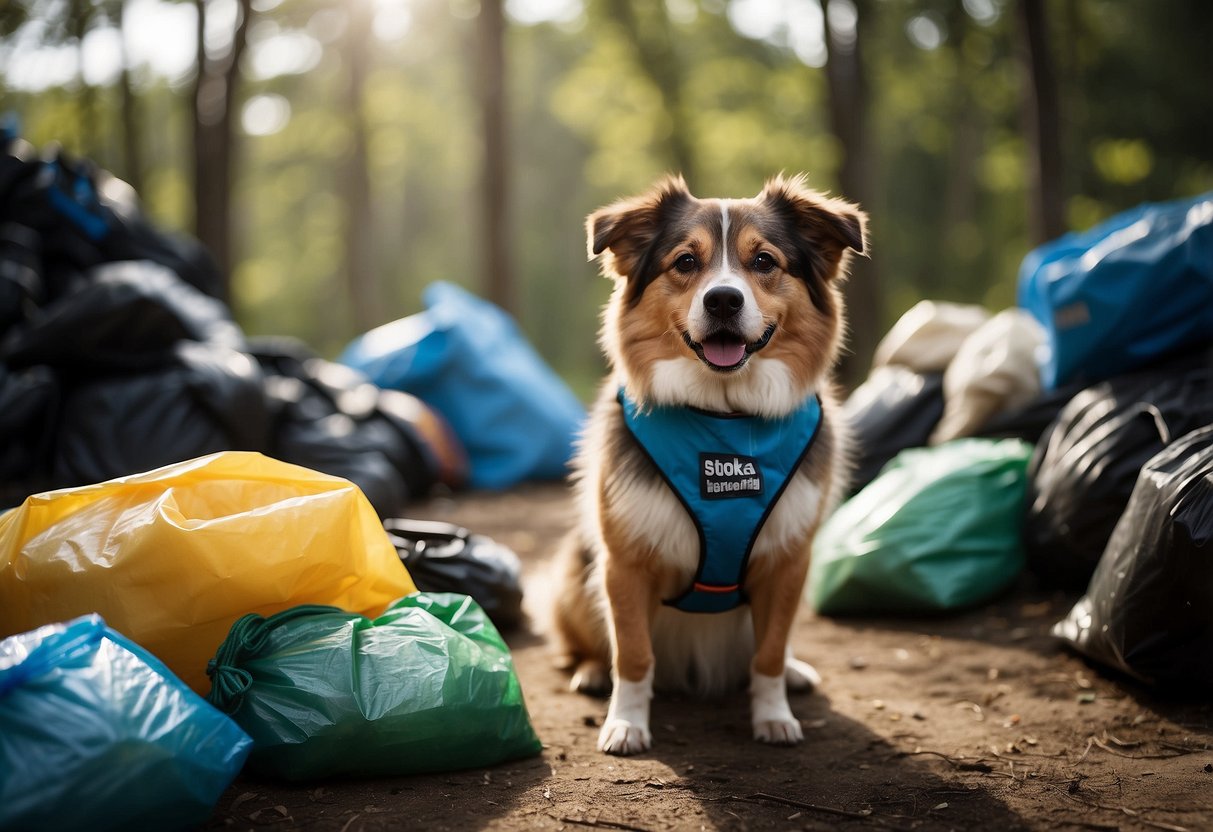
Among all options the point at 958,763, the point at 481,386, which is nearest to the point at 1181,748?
the point at 958,763

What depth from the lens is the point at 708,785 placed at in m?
2.41

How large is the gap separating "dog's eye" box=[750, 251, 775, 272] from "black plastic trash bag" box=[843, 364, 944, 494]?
2.03m

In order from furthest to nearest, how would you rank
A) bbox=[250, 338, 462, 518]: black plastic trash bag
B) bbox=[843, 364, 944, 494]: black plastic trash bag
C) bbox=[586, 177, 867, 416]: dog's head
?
bbox=[250, 338, 462, 518]: black plastic trash bag
bbox=[843, 364, 944, 494]: black plastic trash bag
bbox=[586, 177, 867, 416]: dog's head

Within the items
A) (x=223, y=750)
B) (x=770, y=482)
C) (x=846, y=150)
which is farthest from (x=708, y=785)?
(x=846, y=150)

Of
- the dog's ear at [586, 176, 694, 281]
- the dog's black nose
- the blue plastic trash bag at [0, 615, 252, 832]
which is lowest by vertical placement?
the blue plastic trash bag at [0, 615, 252, 832]

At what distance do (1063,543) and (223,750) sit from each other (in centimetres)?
301

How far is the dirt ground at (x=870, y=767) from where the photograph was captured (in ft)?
7.12

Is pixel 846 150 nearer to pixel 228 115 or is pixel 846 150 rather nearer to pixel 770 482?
pixel 228 115

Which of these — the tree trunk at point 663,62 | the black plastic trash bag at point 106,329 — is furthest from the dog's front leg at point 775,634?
the tree trunk at point 663,62

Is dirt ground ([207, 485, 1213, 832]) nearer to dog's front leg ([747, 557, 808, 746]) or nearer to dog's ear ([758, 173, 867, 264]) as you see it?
dog's front leg ([747, 557, 808, 746])

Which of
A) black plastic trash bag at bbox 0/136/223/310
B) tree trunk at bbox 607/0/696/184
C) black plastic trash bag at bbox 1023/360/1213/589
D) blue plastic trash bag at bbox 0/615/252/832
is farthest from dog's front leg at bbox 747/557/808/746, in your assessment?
tree trunk at bbox 607/0/696/184

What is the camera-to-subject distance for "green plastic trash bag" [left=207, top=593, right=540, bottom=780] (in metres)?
2.24

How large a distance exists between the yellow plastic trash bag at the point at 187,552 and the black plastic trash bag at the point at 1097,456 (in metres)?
2.55

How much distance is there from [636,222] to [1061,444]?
1.97 metres
